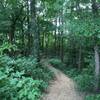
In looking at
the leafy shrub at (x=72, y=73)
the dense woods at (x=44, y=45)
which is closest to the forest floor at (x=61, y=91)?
the dense woods at (x=44, y=45)

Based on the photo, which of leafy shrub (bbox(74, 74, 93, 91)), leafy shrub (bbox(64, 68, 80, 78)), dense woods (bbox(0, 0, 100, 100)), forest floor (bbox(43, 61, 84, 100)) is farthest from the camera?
leafy shrub (bbox(64, 68, 80, 78))

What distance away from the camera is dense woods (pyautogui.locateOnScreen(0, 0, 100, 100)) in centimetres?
A: 629

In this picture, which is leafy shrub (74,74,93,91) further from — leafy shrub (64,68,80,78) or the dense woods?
leafy shrub (64,68,80,78)

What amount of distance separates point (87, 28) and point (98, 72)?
10.6 ft

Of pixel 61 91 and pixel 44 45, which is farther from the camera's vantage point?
pixel 44 45

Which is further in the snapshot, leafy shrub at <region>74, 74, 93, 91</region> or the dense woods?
leafy shrub at <region>74, 74, 93, 91</region>

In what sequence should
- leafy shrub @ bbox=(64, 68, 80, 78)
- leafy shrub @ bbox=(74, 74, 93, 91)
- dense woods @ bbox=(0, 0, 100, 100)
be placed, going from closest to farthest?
dense woods @ bbox=(0, 0, 100, 100) < leafy shrub @ bbox=(74, 74, 93, 91) < leafy shrub @ bbox=(64, 68, 80, 78)

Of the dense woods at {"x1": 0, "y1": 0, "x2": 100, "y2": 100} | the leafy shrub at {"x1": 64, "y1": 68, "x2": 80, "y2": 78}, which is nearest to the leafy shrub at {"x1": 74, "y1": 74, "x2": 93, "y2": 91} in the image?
the dense woods at {"x1": 0, "y1": 0, "x2": 100, "y2": 100}

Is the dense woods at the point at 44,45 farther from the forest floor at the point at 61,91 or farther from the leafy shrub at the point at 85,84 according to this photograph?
the forest floor at the point at 61,91

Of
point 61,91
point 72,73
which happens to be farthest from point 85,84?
point 72,73

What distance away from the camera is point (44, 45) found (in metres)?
27.5

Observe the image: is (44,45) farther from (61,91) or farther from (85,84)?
(61,91)

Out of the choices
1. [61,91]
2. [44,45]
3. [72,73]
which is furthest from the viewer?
[44,45]

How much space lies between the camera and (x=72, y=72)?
1683 cm
